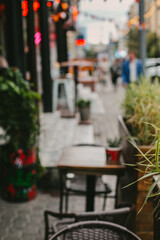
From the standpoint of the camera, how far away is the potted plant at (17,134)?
4.47 m

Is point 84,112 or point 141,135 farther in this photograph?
point 84,112

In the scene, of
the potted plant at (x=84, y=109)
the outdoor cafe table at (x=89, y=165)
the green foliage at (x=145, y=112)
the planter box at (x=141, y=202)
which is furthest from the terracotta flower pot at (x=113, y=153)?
the potted plant at (x=84, y=109)

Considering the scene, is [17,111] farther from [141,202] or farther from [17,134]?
[141,202]

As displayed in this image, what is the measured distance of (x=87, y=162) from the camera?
3.68 m

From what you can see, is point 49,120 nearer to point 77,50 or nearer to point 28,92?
point 28,92

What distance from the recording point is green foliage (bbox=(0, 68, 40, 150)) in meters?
4.45

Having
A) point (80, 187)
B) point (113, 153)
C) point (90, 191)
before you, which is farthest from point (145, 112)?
point (80, 187)

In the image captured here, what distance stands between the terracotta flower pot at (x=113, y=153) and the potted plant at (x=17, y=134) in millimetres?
1391

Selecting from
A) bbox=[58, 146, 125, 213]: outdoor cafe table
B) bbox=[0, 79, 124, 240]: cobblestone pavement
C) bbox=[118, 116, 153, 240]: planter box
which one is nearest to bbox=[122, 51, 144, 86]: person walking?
bbox=[0, 79, 124, 240]: cobblestone pavement

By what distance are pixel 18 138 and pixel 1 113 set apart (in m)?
0.43

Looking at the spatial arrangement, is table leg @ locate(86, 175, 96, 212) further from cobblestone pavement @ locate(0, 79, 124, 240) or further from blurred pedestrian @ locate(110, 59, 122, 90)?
blurred pedestrian @ locate(110, 59, 122, 90)

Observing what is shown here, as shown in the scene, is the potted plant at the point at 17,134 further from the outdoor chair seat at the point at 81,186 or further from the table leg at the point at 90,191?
the table leg at the point at 90,191

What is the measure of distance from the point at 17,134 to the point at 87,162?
4.36 ft

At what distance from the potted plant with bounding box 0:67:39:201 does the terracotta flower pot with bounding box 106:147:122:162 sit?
1391mm
